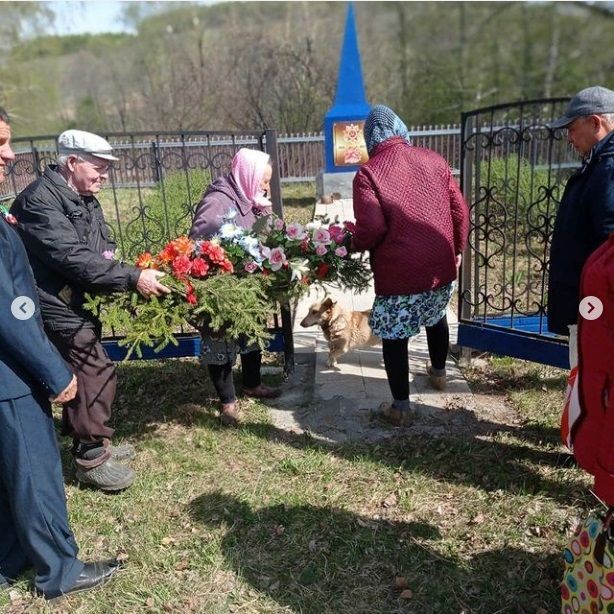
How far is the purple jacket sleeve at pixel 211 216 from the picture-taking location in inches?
135

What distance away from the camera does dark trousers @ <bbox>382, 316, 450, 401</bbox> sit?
338 centimetres

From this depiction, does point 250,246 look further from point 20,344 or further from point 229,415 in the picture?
point 20,344

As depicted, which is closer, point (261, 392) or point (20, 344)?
point (20, 344)

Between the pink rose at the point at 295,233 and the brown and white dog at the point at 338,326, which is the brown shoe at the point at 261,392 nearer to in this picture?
the brown and white dog at the point at 338,326

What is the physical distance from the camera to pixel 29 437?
2180mm

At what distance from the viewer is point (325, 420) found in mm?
3811

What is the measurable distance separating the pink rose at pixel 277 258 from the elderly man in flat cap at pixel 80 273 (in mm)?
633

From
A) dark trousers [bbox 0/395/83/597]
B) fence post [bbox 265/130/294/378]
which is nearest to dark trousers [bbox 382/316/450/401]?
fence post [bbox 265/130/294/378]

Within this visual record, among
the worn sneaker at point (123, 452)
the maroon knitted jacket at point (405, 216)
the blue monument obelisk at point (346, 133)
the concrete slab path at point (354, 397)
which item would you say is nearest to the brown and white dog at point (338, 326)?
the concrete slab path at point (354, 397)

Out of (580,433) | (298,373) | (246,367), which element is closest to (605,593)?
(580,433)

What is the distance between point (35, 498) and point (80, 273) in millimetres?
1018

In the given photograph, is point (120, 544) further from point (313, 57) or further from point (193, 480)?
point (313, 57)

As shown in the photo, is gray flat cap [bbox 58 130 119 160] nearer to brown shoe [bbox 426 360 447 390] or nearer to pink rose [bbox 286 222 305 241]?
pink rose [bbox 286 222 305 241]

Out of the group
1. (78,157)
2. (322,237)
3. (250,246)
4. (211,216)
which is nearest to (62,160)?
(78,157)
